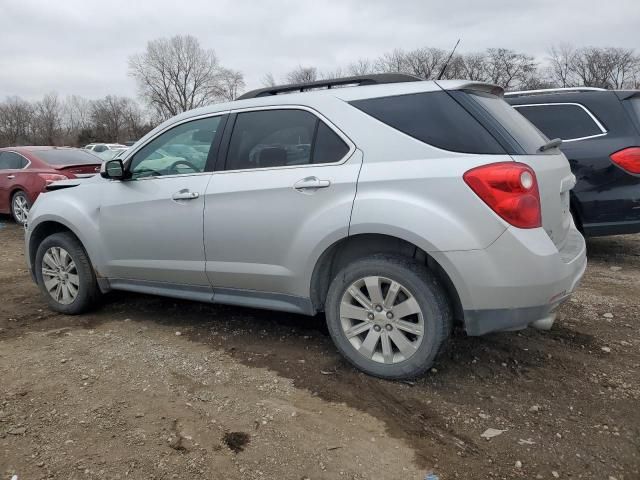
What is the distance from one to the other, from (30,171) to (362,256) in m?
8.36

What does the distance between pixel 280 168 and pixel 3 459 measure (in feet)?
7.06

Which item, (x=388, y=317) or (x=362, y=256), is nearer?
(x=388, y=317)

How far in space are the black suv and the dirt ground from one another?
56.8 inches

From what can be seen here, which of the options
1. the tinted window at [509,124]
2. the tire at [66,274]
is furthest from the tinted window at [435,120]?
the tire at [66,274]

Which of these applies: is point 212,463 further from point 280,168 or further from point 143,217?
point 143,217

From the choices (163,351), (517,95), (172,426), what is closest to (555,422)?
(172,426)

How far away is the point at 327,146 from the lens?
3320 millimetres

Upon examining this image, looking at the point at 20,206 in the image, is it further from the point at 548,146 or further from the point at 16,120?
the point at 16,120

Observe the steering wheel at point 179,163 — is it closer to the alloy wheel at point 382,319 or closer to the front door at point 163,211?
the front door at point 163,211

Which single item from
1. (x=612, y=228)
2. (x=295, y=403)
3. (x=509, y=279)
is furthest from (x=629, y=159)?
(x=295, y=403)

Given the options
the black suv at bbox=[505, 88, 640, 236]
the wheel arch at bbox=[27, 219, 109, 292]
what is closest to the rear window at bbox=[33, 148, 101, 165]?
the wheel arch at bbox=[27, 219, 109, 292]

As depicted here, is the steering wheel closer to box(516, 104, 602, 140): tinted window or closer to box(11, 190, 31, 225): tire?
box(516, 104, 602, 140): tinted window

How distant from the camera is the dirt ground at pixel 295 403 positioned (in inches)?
97.4

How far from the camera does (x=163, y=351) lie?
3.76 m
